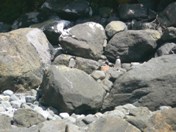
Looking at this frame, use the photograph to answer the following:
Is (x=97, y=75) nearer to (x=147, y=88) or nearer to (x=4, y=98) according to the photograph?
(x=147, y=88)

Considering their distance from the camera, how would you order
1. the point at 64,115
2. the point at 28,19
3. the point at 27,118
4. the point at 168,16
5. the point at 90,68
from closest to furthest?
1. the point at 27,118
2. the point at 64,115
3. the point at 90,68
4. the point at 168,16
5. the point at 28,19

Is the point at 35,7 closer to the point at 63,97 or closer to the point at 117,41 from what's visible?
the point at 117,41

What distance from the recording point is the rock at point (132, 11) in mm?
8023

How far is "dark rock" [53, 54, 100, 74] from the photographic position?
702 cm

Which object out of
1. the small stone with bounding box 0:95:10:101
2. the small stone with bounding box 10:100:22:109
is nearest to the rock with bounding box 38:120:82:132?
the small stone with bounding box 10:100:22:109

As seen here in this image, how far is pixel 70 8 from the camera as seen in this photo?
8156 millimetres

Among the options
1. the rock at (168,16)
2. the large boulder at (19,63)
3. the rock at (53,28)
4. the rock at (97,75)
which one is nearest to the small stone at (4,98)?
the large boulder at (19,63)

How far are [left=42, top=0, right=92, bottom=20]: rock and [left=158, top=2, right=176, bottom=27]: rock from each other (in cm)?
114

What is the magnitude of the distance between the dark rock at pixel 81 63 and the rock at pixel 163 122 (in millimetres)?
1821

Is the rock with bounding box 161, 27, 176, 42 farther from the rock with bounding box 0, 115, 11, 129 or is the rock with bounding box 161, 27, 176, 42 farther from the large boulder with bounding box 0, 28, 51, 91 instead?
the rock with bounding box 0, 115, 11, 129

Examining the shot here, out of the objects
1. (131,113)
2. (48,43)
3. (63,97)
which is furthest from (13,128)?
(48,43)

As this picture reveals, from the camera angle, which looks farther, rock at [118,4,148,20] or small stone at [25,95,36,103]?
rock at [118,4,148,20]

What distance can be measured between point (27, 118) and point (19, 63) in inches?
46.0

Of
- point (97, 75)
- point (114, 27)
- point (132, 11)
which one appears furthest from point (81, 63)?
point (132, 11)
